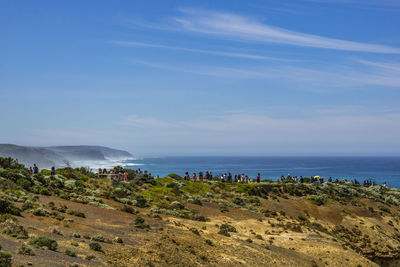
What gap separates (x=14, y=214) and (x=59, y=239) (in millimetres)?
4776

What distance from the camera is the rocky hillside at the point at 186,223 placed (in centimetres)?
1764

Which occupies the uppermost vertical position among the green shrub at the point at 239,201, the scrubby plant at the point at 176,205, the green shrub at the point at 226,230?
the scrubby plant at the point at 176,205

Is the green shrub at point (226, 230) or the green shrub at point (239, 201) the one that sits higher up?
the green shrub at point (239, 201)

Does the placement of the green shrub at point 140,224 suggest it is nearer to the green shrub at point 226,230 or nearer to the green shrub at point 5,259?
the green shrub at point 226,230

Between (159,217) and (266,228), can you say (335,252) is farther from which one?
(159,217)

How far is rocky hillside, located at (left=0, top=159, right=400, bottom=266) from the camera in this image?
17.6 m

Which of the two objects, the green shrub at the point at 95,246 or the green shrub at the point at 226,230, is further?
the green shrub at the point at 226,230

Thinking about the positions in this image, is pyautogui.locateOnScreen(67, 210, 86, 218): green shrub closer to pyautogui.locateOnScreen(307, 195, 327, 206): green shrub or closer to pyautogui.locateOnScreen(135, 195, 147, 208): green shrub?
pyautogui.locateOnScreen(135, 195, 147, 208): green shrub

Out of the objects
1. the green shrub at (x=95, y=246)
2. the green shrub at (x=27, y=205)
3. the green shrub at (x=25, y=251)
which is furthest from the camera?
the green shrub at (x=27, y=205)

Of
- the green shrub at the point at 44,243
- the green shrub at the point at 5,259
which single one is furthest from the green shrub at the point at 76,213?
the green shrub at the point at 5,259

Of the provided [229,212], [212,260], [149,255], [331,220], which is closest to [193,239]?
[212,260]

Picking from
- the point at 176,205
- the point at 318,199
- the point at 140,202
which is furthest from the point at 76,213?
the point at 318,199

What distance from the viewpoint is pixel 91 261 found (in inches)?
617

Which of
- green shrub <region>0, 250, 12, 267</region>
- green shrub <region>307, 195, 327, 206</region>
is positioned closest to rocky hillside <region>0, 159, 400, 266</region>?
green shrub <region>0, 250, 12, 267</region>
